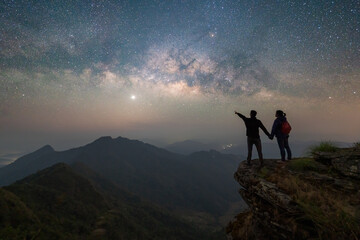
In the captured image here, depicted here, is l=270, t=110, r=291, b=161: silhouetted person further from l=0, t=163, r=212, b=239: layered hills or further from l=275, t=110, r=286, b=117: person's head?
l=0, t=163, r=212, b=239: layered hills

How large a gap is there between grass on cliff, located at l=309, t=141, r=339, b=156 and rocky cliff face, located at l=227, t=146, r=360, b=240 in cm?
42

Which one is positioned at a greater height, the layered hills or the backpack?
the backpack

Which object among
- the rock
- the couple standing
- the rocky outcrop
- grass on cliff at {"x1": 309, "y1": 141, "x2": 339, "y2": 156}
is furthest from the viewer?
the couple standing

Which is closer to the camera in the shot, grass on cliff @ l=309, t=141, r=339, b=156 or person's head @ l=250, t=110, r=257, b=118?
grass on cliff @ l=309, t=141, r=339, b=156

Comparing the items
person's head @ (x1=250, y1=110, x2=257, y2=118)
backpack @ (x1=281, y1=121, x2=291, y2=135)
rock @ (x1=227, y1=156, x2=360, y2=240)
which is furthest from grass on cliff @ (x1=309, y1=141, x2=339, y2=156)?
person's head @ (x1=250, y1=110, x2=257, y2=118)

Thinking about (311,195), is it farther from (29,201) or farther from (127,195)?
(127,195)

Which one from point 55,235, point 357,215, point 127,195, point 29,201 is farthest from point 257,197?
point 127,195

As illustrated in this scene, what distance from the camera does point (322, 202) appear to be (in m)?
4.81

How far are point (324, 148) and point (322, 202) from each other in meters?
4.66

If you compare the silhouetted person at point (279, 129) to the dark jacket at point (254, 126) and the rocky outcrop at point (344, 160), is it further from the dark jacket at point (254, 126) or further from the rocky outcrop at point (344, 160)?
the rocky outcrop at point (344, 160)

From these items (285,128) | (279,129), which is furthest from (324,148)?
(279,129)

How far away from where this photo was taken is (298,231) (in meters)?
4.92

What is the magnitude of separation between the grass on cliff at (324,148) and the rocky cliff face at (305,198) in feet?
1.39

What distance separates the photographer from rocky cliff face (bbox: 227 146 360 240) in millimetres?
4113
